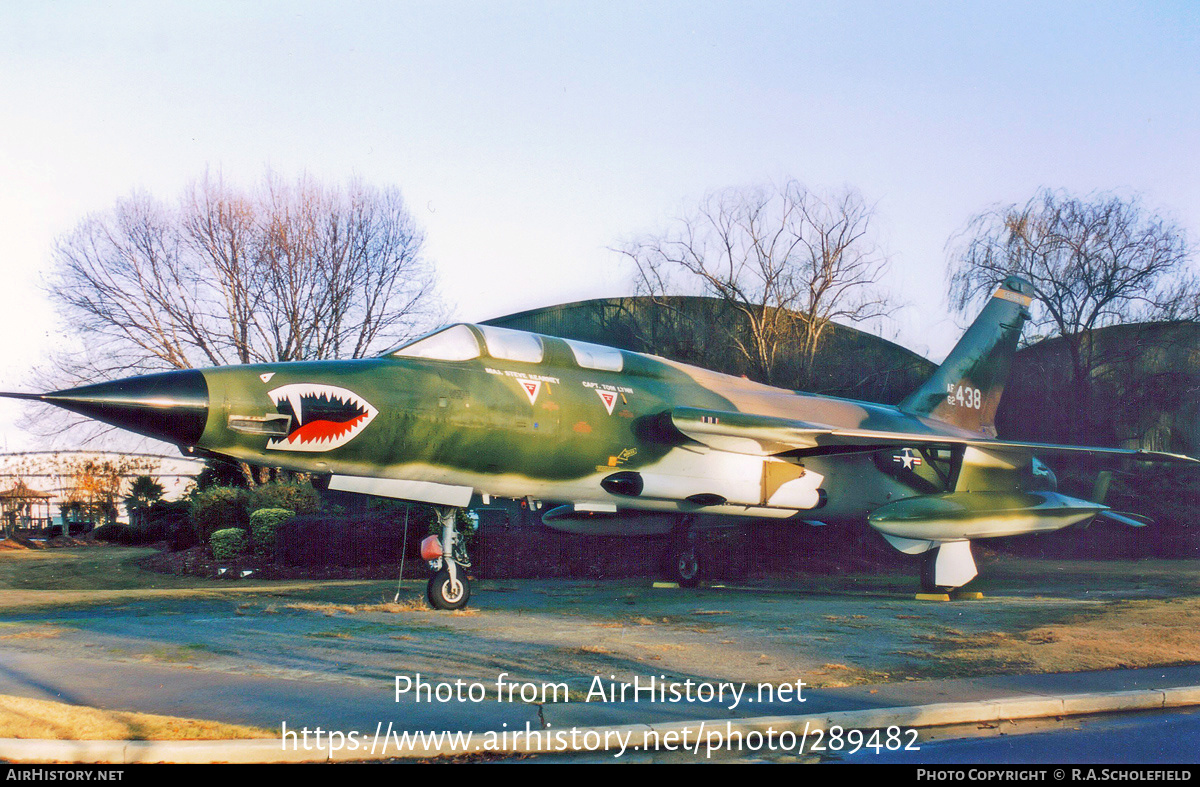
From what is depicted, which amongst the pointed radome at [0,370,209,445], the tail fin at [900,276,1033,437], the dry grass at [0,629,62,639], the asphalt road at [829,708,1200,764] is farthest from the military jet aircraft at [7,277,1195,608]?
the asphalt road at [829,708,1200,764]

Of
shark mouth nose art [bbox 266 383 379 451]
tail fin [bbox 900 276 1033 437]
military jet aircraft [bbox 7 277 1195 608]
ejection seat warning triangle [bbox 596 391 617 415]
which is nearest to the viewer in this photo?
military jet aircraft [bbox 7 277 1195 608]

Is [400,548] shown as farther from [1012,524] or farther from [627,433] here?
[1012,524]

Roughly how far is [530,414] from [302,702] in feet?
19.0

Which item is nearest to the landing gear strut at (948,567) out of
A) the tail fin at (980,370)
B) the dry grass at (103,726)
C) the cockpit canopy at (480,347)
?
the tail fin at (980,370)

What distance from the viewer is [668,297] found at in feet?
84.5

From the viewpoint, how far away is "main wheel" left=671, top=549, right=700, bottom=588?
16.9 metres

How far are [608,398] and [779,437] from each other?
9.46ft

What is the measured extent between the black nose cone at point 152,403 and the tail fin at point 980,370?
45.5ft

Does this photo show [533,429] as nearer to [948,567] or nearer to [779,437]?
[779,437]

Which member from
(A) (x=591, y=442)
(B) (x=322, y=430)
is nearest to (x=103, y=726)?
(B) (x=322, y=430)

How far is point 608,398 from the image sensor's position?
12.5 m

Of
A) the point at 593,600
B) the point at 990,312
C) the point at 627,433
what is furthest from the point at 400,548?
the point at 990,312

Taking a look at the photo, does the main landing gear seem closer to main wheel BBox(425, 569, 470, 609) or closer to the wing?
main wheel BBox(425, 569, 470, 609)

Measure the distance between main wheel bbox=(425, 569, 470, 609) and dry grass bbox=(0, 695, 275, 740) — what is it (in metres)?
5.50
